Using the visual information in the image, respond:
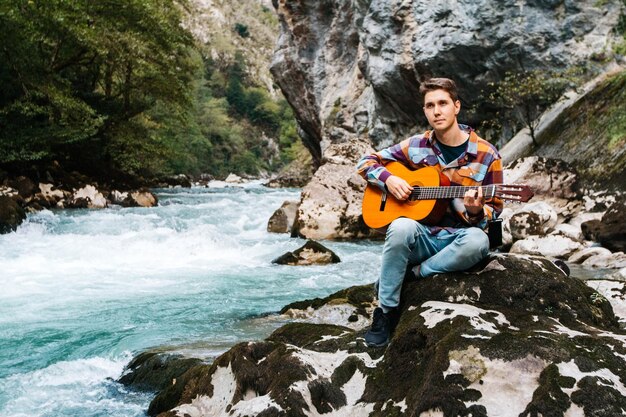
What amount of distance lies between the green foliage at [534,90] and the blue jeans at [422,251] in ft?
43.2

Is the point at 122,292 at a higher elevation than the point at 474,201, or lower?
lower

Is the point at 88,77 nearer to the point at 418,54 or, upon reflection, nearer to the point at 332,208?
the point at 418,54

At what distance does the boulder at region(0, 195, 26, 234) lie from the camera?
11750 millimetres

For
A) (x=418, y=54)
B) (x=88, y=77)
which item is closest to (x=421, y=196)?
(x=418, y=54)

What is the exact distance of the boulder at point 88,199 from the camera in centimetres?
1714

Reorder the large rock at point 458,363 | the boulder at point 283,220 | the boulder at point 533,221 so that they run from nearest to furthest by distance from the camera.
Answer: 1. the large rock at point 458,363
2. the boulder at point 533,221
3. the boulder at point 283,220

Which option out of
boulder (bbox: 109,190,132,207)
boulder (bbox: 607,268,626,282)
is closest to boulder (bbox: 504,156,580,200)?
boulder (bbox: 607,268,626,282)

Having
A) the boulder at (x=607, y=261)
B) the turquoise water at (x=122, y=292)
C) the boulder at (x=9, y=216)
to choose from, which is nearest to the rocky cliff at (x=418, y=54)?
the turquoise water at (x=122, y=292)

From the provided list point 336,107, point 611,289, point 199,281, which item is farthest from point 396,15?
point 611,289

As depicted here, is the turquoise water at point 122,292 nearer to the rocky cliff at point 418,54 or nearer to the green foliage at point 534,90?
the rocky cliff at point 418,54

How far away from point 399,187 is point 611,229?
7.37 metres

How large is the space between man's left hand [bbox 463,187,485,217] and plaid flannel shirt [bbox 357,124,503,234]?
6 cm

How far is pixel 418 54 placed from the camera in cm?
1992

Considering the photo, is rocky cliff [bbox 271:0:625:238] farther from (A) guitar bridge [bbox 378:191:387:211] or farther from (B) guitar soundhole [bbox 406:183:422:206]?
(B) guitar soundhole [bbox 406:183:422:206]
